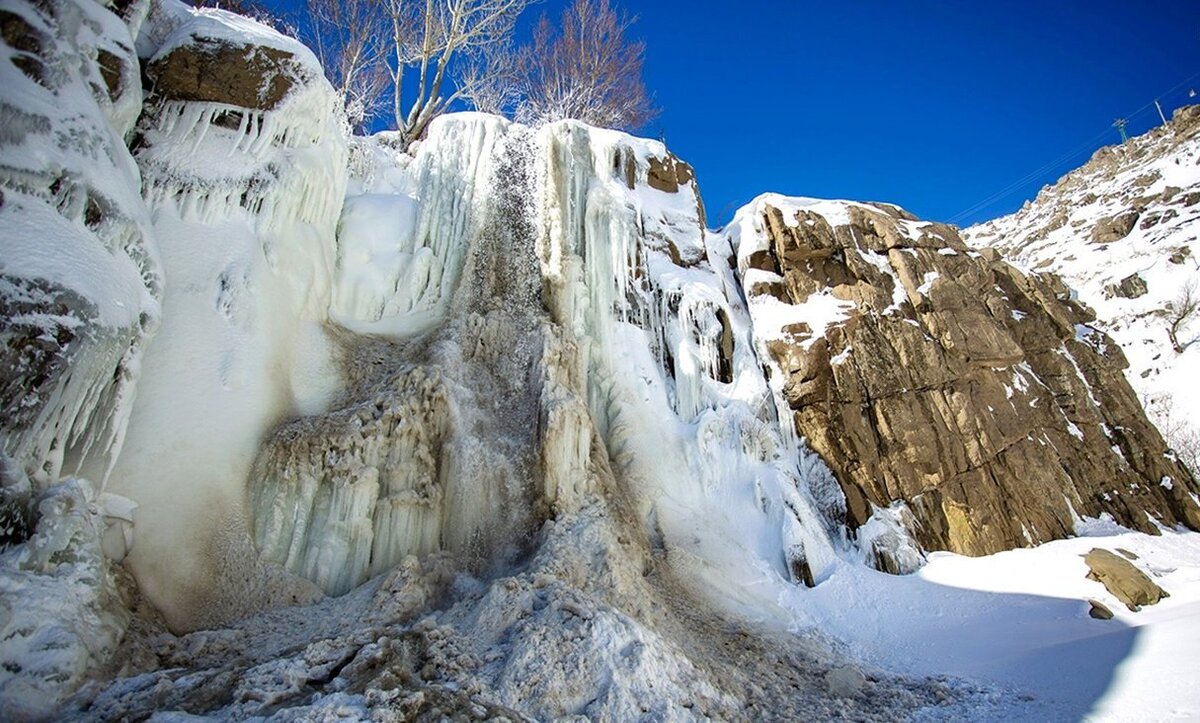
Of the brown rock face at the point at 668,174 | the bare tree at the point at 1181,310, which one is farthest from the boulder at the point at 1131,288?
the brown rock face at the point at 668,174

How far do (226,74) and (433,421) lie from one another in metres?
5.30

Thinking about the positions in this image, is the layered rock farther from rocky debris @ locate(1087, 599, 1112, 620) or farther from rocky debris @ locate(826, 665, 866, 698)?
rocky debris @ locate(1087, 599, 1112, 620)

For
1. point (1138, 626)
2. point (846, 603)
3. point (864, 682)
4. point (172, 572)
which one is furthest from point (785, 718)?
point (172, 572)

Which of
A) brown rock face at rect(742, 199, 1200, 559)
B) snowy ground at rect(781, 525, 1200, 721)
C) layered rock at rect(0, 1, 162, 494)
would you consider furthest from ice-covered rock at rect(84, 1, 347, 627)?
brown rock face at rect(742, 199, 1200, 559)

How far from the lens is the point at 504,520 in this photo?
21.5ft

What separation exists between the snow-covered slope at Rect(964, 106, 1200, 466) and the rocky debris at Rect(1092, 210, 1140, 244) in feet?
0.22

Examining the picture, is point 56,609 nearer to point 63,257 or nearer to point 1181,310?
point 63,257

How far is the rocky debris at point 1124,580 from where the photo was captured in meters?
8.41

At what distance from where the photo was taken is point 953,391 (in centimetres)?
1270

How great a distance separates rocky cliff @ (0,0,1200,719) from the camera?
4.14 meters

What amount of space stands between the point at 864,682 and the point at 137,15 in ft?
37.6

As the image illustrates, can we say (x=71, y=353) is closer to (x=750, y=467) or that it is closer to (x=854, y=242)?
(x=750, y=467)

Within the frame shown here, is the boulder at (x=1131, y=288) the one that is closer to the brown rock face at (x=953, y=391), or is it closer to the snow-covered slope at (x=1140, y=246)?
the snow-covered slope at (x=1140, y=246)

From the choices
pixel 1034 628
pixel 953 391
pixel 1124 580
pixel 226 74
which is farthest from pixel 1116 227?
pixel 226 74
